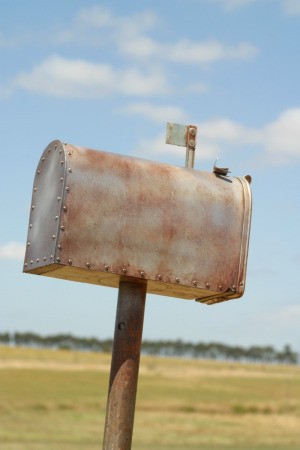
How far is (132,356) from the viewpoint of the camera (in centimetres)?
613

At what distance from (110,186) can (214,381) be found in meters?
77.9

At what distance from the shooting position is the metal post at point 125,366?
605 centimetres

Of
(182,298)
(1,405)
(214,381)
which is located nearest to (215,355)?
(214,381)

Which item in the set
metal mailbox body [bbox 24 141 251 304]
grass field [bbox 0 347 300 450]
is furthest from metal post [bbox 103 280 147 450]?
grass field [bbox 0 347 300 450]

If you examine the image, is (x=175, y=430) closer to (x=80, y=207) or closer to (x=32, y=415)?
(x=32, y=415)

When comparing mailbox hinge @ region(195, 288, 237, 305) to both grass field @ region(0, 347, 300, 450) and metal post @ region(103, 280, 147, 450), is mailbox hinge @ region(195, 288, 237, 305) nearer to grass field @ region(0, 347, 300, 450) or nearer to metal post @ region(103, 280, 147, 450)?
metal post @ region(103, 280, 147, 450)

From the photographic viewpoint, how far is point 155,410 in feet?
165

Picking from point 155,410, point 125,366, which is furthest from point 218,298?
point 155,410

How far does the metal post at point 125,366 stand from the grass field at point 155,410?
18.6m

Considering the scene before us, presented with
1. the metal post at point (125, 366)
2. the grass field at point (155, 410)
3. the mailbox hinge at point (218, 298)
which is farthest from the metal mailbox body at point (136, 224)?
the grass field at point (155, 410)

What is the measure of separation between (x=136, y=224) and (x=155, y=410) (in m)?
45.2

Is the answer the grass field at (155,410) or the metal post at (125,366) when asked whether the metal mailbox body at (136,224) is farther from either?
the grass field at (155,410)

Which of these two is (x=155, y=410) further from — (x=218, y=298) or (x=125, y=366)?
(x=125, y=366)

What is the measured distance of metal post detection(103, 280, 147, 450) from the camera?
6047mm
